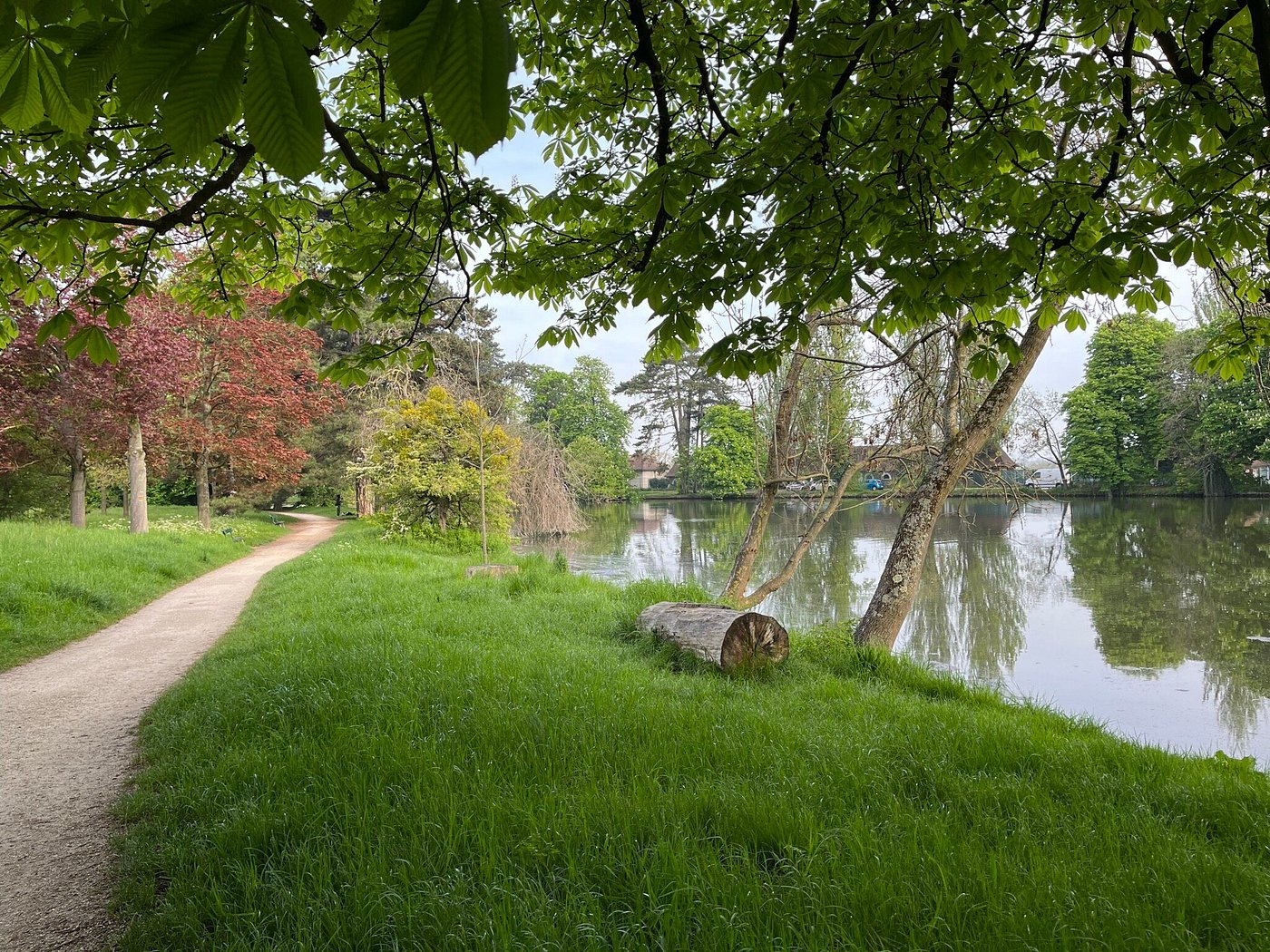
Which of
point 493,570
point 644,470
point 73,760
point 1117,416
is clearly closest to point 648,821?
point 73,760

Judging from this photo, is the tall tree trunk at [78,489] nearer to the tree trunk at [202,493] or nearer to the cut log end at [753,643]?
the tree trunk at [202,493]

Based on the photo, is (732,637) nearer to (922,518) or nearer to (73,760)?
(922,518)

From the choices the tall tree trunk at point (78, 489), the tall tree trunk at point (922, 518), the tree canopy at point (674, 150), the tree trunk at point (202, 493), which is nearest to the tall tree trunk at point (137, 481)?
the tall tree trunk at point (78, 489)

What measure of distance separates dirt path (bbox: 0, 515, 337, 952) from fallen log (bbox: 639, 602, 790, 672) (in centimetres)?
445

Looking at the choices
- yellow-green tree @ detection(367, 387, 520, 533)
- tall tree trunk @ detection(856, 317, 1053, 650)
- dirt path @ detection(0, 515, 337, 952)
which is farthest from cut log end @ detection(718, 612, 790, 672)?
yellow-green tree @ detection(367, 387, 520, 533)

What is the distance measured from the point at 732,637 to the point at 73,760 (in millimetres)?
4983

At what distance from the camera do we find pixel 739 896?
7.89 feet

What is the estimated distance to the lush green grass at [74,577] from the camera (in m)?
7.20

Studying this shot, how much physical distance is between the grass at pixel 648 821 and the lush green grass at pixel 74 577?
348cm

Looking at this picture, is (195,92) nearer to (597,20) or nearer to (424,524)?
(597,20)

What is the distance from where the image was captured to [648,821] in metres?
2.93

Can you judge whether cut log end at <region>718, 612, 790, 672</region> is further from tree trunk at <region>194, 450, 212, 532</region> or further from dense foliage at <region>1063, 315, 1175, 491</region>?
dense foliage at <region>1063, 315, 1175, 491</region>

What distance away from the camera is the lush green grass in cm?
720

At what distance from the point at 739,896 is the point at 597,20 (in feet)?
16.1
